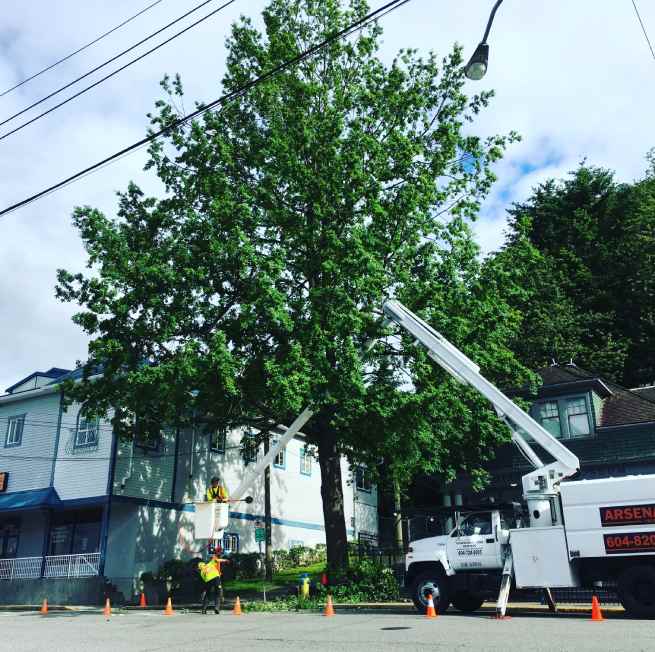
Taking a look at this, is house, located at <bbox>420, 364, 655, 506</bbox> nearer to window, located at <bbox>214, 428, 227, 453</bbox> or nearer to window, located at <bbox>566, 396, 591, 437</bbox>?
window, located at <bbox>566, 396, 591, 437</bbox>

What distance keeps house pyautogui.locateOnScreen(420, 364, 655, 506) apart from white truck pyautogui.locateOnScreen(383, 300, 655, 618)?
14.8 metres

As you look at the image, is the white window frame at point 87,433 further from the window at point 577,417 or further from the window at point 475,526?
the window at point 577,417

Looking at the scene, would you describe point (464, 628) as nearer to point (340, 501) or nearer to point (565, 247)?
point (340, 501)

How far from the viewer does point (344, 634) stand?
12297 millimetres

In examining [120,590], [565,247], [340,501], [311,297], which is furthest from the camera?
[565,247]

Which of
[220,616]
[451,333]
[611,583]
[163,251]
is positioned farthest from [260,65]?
[611,583]

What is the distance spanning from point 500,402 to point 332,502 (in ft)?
27.5

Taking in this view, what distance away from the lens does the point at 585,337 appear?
44.0 metres

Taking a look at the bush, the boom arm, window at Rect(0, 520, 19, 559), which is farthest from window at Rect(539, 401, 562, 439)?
window at Rect(0, 520, 19, 559)

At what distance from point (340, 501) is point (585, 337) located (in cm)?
2672

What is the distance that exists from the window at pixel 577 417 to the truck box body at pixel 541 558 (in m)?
17.9

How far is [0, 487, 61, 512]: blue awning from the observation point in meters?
28.0

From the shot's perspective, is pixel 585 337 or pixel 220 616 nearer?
pixel 220 616

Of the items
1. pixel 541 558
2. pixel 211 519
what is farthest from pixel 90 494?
pixel 541 558
